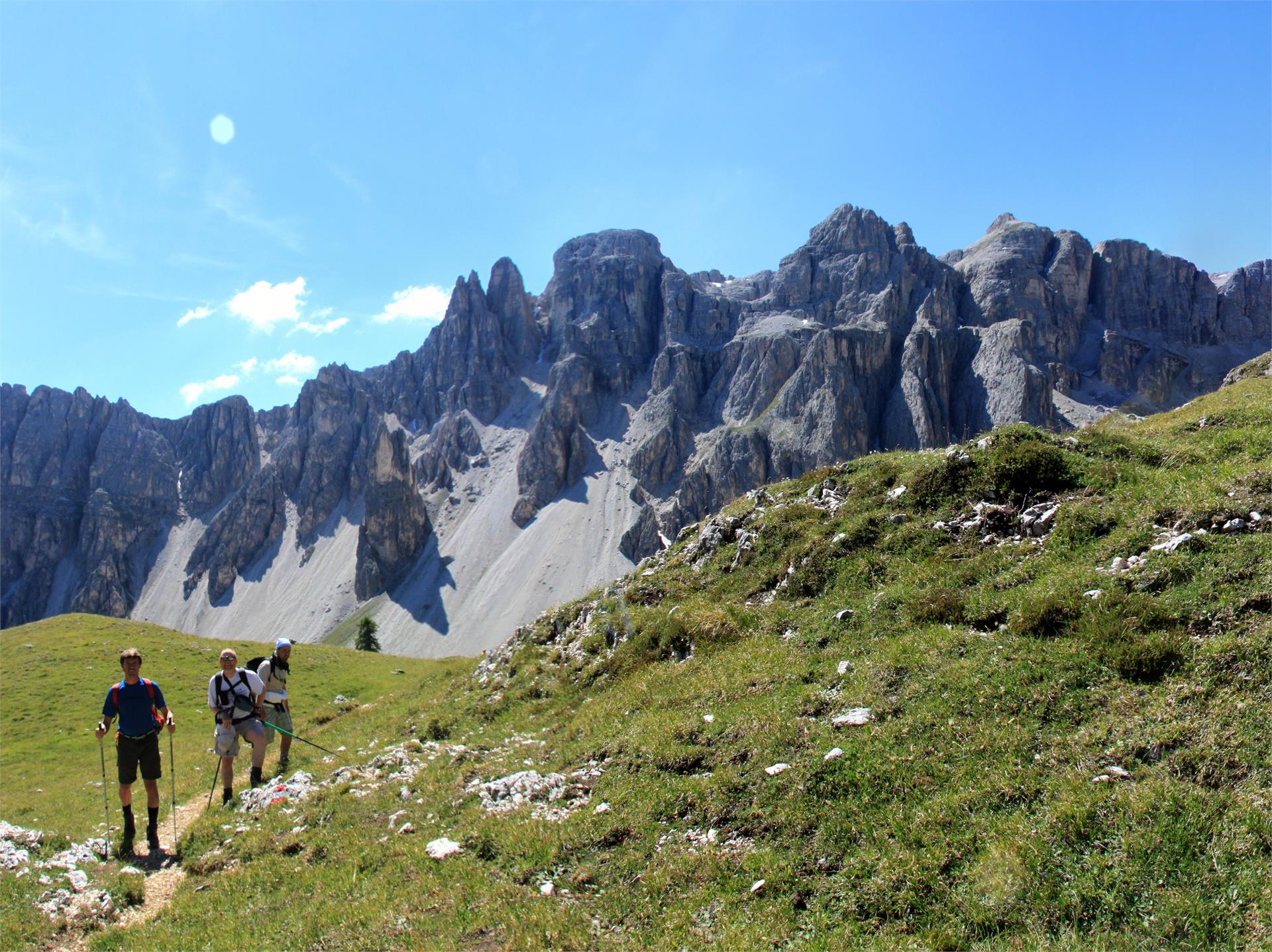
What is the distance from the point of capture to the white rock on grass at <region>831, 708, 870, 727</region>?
10062 millimetres

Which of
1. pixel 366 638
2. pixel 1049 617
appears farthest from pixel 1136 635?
pixel 366 638

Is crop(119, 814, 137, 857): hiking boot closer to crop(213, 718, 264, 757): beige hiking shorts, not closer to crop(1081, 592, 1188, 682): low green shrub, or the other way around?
crop(213, 718, 264, 757): beige hiking shorts

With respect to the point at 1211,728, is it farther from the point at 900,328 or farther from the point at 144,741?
the point at 900,328

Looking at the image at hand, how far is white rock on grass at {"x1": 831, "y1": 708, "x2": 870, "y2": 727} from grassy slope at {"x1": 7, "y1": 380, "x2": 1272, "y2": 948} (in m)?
0.25

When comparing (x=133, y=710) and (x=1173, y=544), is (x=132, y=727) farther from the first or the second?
(x=1173, y=544)

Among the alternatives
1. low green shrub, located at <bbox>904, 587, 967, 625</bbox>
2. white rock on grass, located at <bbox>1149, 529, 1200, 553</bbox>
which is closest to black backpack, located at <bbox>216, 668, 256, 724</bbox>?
low green shrub, located at <bbox>904, 587, 967, 625</bbox>

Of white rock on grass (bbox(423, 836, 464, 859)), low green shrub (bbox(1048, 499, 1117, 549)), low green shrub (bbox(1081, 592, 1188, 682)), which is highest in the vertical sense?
low green shrub (bbox(1048, 499, 1117, 549))

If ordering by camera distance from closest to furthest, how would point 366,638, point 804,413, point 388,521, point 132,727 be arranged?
point 132,727 → point 366,638 → point 804,413 → point 388,521

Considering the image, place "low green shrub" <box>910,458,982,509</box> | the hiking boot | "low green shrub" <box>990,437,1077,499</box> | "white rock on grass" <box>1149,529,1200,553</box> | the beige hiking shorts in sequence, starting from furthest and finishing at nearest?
1. "low green shrub" <box>910,458,982,509</box>
2. "low green shrub" <box>990,437,1077,499</box>
3. the beige hiking shorts
4. the hiking boot
5. "white rock on grass" <box>1149,529,1200,553</box>

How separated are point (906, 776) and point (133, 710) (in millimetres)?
15009

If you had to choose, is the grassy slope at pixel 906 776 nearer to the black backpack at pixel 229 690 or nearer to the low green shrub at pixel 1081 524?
the low green shrub at pixel 1081 524

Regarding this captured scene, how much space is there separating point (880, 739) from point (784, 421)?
553 ft

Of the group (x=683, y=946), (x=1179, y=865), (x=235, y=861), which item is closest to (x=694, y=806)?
(x=683, y=946)

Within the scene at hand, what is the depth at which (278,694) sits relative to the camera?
18.0m
